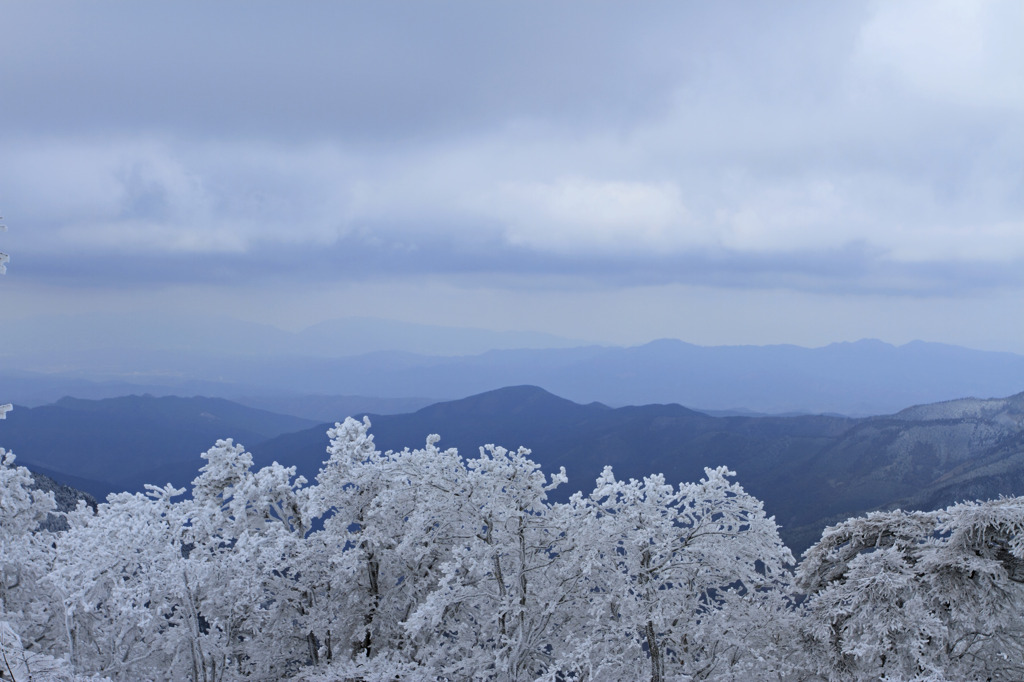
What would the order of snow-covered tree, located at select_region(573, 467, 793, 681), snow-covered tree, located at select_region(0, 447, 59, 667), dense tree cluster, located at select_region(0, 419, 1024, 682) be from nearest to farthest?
dense tree cluster, located at select_region(0, 419, 1024, 682) → snow-covered tree, located at select_region(573, 467, 793, 681) → snow-covered tree, located at select_region(0, 447, 59, 667)

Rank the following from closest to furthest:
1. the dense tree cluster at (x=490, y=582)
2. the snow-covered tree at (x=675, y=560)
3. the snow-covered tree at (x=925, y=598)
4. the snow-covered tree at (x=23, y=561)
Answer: the snow-covered tree at (x=925, y=598)
the dense tree cluster at (x=490, y=582)
the snow-covered tree at (x=675, y=560)
the snow-covered tree at (x=23, y=561)

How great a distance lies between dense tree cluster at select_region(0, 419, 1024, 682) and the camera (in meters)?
14.7

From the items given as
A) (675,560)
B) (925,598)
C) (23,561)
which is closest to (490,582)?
(675,560)

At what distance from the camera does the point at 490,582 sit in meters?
20.7

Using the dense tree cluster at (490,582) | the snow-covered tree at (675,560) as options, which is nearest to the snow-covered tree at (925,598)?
the dense tree cluster at (490,582)

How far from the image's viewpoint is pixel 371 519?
67.9 ft

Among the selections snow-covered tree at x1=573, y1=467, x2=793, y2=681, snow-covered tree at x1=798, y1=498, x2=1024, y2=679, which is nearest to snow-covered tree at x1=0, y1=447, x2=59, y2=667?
snow-covered tree at x1=573, y1=467, x2=793, y2=681

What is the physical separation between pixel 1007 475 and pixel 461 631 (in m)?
175

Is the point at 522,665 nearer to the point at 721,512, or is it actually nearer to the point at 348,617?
the point at 348,617

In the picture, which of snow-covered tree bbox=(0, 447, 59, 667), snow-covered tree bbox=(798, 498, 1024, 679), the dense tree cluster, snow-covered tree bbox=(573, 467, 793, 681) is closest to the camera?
snow-covered tree bbox=(798, 498, 1024, 679)

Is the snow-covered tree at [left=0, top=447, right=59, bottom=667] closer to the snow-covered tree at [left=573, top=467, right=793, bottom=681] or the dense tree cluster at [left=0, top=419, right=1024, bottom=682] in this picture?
the dense tree cluster at [left=0, top=419, right=1024, bottom=682]

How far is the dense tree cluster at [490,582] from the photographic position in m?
14.7

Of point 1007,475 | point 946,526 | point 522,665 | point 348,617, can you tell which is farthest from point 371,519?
point 1007,475

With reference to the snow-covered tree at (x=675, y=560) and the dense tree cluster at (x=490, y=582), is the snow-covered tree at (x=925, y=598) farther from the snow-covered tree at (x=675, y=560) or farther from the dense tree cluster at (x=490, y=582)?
the snow-covered tree at (x=675, y=560)
